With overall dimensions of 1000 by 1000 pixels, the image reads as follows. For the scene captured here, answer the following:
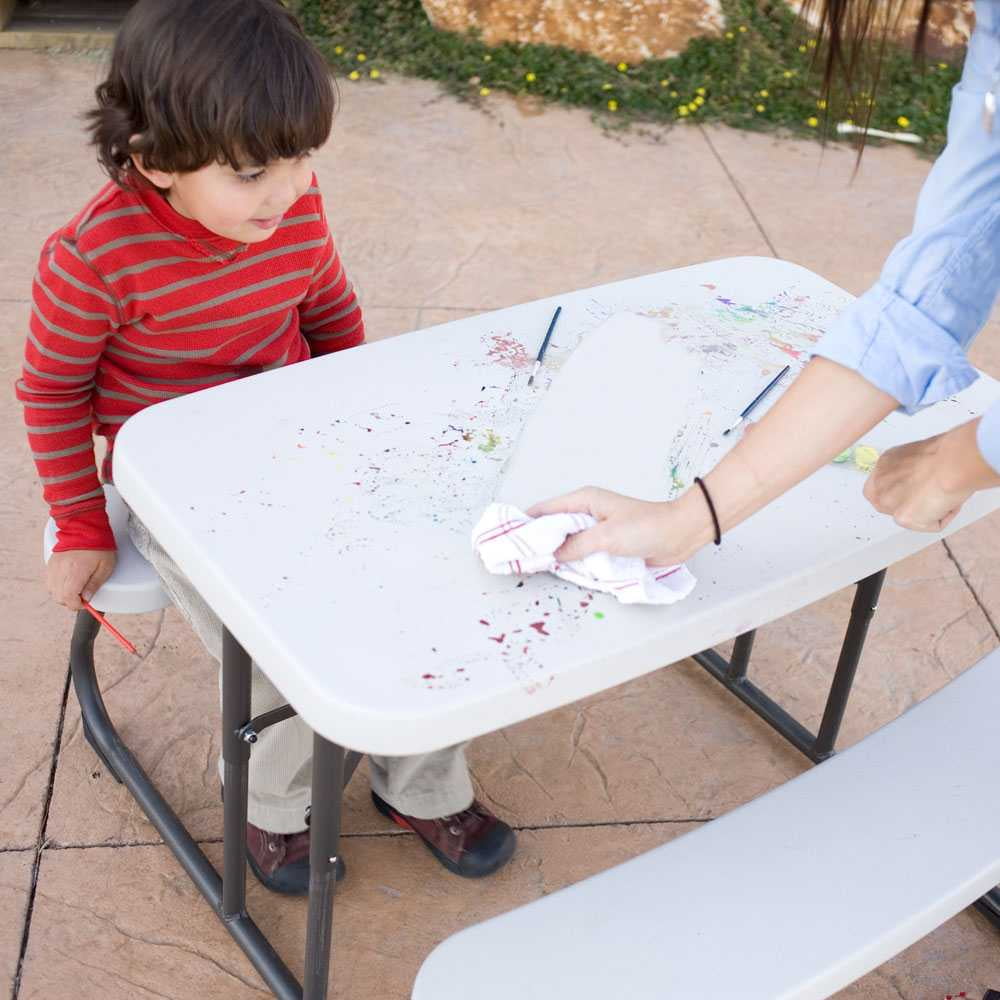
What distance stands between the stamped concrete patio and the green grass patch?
101cm

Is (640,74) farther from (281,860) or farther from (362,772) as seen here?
(281,860)

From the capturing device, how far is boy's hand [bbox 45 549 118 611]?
165 centimetres

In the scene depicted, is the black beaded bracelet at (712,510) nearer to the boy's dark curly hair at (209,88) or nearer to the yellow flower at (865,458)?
the yellow flower at (865,458)

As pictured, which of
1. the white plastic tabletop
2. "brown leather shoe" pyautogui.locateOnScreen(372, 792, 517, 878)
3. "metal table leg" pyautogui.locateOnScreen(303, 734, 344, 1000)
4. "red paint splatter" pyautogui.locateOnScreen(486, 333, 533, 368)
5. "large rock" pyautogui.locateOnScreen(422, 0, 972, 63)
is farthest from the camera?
"large rock" pyautogui.locateOnScreen(422, 0, 972, 63)

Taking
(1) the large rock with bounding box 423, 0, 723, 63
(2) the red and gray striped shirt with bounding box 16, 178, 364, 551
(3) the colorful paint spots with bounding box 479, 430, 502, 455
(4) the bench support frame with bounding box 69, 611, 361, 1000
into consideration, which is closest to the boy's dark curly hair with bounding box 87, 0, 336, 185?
(2) the red and gray striped shirt with bounding box 16, 178, 364, 551

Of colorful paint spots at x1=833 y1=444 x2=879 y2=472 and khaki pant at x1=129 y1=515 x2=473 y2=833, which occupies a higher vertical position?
colorful paint spots at x1=833 y1=444 x2=879 y2=472

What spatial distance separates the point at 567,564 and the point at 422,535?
15cm

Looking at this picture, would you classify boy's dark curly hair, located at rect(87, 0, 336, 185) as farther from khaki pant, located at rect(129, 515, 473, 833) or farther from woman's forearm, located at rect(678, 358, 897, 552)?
woman's forearm, located at rect(678, 358, 897, 552)

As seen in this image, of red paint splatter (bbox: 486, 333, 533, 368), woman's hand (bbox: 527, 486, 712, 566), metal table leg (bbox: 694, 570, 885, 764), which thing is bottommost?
metal table leg (bbox: 694, 570, 885, 764)

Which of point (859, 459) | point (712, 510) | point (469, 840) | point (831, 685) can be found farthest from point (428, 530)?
point (831, 685)

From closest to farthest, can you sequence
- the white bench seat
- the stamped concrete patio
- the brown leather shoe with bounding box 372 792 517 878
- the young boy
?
1. the white bench seat
2. the young boy
3. the stamped concrete patio
4. the brown leather shoe with bounding box 372 792 517 878

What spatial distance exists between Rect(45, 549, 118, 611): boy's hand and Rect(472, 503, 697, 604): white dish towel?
65 cm

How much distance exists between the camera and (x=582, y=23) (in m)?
4.71

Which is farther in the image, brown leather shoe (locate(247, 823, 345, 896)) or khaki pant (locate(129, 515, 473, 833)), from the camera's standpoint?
brown leather shoe (locate(247, 823, 345, 896))
